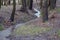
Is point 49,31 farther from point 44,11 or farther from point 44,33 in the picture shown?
point 44,11

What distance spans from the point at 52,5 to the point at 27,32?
40.7ft

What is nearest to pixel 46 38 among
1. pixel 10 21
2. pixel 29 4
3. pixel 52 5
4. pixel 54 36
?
pixel 54 36

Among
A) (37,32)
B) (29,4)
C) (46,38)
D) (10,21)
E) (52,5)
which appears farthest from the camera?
(29,4)

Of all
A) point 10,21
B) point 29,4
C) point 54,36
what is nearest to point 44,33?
point 54,36

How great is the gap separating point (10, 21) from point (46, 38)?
401 inches

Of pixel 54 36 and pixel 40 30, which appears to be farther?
pixel 40 30

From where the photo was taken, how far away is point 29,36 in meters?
13.8

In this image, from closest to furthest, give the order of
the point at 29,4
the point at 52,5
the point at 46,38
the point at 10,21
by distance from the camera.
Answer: the point at 46,38 < the point at 10,21 < the point at 52,5 < the point at 29,4

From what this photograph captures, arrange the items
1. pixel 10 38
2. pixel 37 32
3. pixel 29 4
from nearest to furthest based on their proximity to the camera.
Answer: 1. pixel 10 38
2. pixel 37 32
3. pixel 29 4

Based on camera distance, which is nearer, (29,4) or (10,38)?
(10,38)

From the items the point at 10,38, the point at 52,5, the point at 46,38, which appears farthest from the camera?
the point at 52,5

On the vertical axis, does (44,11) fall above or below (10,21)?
above

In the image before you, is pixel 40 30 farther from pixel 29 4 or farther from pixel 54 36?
pixel 29 4

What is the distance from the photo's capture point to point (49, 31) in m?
14.5
